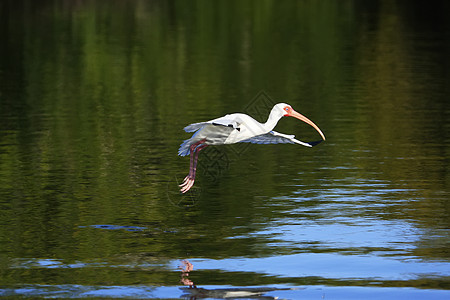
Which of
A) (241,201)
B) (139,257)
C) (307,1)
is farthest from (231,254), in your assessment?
(307,1)

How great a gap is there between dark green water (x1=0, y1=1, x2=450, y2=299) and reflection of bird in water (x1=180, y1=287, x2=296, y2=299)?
0.73 feet

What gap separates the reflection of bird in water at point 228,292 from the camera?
14601 mm

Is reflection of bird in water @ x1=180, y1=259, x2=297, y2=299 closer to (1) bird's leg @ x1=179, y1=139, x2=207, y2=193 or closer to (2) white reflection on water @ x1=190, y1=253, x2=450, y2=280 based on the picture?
(2) white reflection on water @ x1=190, y1=253, x2=450, y2=280

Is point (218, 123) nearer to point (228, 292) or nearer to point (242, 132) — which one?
point (242, 132)

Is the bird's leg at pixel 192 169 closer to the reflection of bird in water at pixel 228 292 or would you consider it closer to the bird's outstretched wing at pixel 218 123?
the bird's outstretched wing at pixel 218 123

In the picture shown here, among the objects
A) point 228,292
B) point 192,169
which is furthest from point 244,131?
point 228,292

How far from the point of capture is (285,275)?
15898 millimetres

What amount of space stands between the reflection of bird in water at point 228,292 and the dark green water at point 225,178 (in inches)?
8.7

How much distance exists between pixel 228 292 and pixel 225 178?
1001 centimetres

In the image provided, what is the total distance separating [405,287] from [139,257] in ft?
14.7

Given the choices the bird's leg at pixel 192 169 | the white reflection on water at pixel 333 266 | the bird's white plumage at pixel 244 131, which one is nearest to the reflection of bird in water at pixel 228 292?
the white reflection on water at pixel 333 266

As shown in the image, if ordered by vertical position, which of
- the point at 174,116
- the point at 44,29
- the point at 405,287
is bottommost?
the point at 405,287

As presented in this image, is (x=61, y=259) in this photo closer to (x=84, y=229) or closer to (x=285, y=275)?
(x=84, y=229)

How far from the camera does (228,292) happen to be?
48.8 ft
